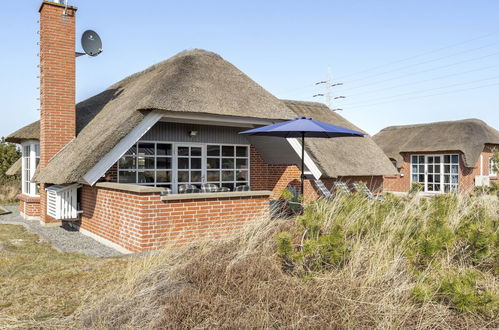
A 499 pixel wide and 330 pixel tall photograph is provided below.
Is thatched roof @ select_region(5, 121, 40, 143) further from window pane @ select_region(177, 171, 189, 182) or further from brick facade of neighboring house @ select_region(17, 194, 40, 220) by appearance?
window pane @ select_region(177, 171, 189, 182)

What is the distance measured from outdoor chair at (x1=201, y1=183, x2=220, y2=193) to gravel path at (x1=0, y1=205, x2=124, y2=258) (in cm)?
328

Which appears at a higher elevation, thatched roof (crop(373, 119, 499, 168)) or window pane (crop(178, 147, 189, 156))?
thatched roof (crop(373, 119, 499, 168))

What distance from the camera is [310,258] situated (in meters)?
4.62

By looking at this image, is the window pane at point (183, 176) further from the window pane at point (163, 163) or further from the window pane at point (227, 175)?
the window pane at point (227, 175)

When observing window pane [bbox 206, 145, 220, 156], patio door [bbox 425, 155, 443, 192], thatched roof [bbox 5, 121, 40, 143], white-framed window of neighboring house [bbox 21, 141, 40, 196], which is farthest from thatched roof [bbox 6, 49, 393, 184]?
patio door [bbox 425, 155, 443, 192]

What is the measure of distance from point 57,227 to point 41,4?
241 inches

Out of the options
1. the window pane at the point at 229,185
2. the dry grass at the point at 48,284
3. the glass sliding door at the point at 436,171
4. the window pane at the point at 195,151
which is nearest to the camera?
the dry grass at the point at 48,284

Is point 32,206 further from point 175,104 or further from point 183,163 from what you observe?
point 175,104

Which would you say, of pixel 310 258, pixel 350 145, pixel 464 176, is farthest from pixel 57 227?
pixel 464 176

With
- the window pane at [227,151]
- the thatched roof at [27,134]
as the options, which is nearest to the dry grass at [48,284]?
the thatched roof at [27,134]

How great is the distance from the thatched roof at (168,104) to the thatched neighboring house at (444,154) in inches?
504

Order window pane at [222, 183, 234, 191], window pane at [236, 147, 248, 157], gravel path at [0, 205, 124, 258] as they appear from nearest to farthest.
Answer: gravel path at [0, 205, 124, 258] < window pane at [222, 183, 234, 191] < window pane at [236, 147, 248, 157]

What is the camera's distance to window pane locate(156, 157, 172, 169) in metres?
11.1

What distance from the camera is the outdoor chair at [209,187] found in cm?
1104
